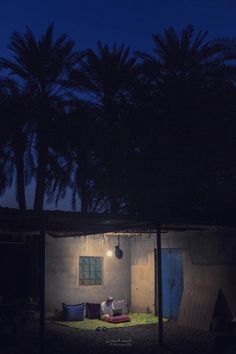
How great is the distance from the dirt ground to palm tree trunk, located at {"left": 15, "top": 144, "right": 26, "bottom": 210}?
1024 centimetres

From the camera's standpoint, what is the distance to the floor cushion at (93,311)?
63.4 feet

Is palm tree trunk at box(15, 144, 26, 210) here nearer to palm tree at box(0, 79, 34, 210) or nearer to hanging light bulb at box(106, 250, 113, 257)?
palm tree at box(0, 79, 34, 210)

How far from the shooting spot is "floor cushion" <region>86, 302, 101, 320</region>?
19.3m

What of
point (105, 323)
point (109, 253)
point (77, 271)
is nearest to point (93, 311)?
point (105, 323)

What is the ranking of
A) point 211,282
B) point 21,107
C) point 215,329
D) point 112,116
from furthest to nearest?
point 112,116 → point 21,107 → point 211,282 → point 215,329

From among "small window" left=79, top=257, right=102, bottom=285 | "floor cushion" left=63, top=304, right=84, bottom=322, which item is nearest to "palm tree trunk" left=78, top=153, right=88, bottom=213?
"small window" left=79, top=257, right=102, bottom=285

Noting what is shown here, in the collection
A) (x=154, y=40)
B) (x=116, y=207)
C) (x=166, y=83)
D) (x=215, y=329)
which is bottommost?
(x=215, y=329)

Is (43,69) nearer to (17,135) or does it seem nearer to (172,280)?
(17,135)

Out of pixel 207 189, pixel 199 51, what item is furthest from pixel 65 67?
pixel 207 189

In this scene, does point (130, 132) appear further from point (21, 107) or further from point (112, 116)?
point (21, 107)

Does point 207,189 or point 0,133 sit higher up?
point 0,133

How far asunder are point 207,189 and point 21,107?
965 centimetres

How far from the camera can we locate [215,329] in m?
16.2

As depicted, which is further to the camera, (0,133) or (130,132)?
(130,132)
